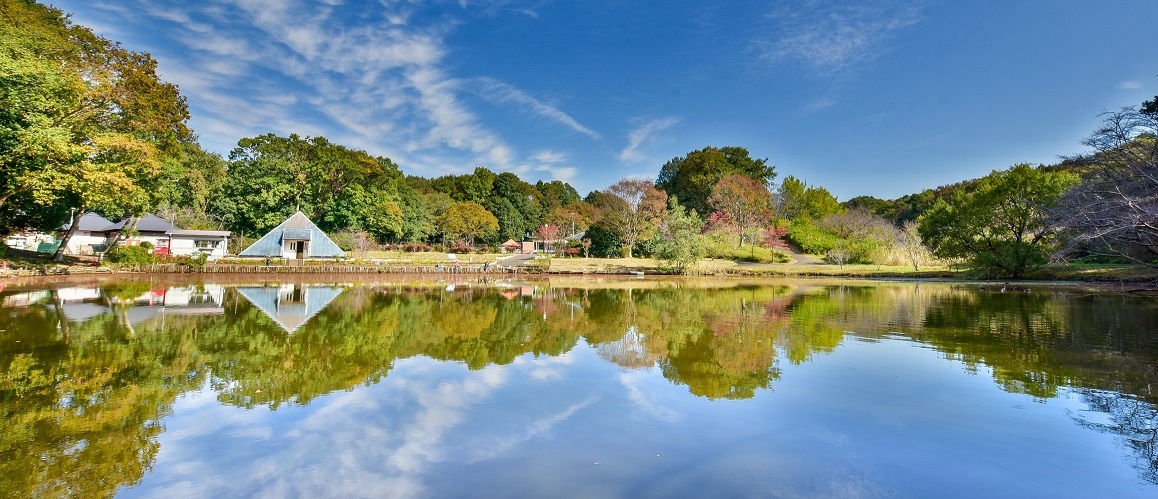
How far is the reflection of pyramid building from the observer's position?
13086 mm

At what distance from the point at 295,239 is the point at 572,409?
37.5 metres

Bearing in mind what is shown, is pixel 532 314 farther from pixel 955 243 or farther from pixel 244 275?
pixel 955 243

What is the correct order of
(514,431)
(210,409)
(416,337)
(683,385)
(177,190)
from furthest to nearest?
(177,190) < (416,337) < (683,385) < (210,409) < (514,431)

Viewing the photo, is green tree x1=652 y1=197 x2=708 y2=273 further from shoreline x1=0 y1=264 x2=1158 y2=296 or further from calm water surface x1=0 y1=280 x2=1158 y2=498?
calm water surface x1=0 y1=280 x2=1158 y2=498

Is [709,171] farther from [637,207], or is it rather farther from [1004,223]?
[1004,223]

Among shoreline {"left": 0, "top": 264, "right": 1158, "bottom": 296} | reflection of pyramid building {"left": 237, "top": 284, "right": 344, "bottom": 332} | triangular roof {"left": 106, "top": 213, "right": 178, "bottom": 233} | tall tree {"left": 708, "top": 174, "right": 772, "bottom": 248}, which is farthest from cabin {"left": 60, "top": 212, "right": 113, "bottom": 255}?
→ tall tree {"left": 708, "top": 174, "right": 772, "bottom": 248}

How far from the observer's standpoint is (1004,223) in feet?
98.4

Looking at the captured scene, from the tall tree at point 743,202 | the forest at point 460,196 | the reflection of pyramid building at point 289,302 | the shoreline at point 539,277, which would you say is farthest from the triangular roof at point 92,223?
the tall tree at point 743,202

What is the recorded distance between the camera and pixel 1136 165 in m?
13.4

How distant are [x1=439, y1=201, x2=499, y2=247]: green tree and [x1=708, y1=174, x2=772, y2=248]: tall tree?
27.8 meters

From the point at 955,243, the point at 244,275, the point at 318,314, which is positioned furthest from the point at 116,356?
the point at 955,243

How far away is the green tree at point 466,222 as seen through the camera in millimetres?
58531

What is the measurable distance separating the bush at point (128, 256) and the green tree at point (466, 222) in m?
31.0

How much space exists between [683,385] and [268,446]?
490 centimetres
